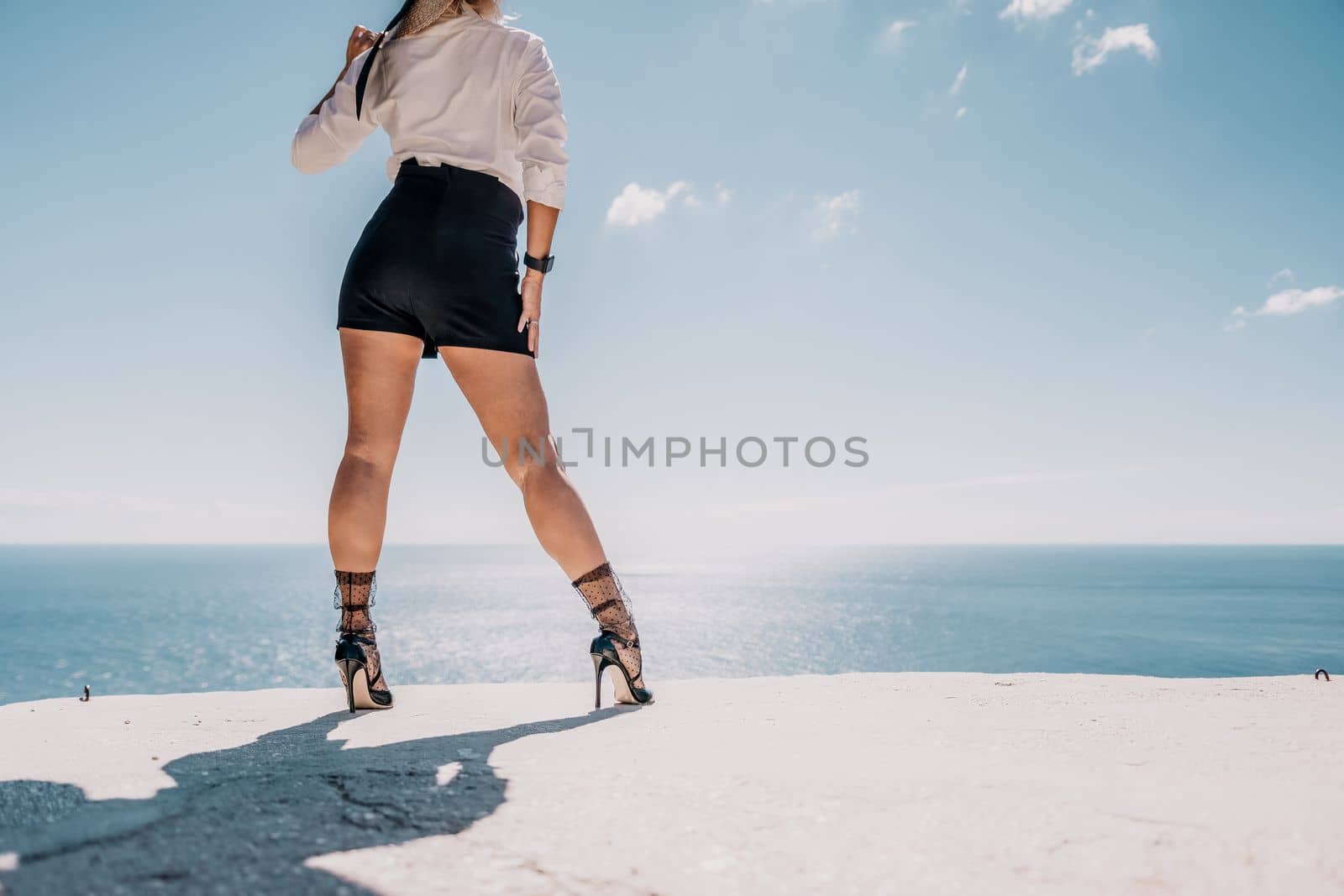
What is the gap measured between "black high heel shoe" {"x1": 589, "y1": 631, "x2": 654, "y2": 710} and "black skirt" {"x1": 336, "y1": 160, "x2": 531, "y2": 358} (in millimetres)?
1093

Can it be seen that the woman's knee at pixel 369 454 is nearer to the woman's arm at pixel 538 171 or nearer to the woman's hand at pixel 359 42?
the woman's arm at pixel 538 171

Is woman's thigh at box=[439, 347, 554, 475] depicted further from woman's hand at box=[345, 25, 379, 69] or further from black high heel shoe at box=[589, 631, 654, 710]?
woman's hand at box=[345, 25, 379, 69]

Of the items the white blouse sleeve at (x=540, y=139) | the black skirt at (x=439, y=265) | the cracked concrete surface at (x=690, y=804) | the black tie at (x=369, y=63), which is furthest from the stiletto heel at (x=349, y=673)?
the black tie at (x=369, y=63)

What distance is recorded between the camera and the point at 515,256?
2.62 m

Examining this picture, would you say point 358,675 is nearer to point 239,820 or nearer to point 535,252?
point 239,820

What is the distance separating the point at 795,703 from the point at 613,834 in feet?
5.24

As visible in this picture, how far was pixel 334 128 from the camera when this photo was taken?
2713mm

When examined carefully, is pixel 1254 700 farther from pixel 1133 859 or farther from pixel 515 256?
pixel 515 256

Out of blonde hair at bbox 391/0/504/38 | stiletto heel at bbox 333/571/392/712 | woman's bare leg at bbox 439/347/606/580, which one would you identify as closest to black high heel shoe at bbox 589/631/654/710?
woman's bare leg at bbox 439/347/606/580

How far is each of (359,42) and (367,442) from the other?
1609 mm

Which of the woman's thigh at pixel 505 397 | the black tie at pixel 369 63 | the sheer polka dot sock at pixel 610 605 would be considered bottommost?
the sheer polka dot sock at pixel 610 605

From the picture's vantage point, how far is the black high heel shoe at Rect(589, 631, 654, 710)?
2.62 metres

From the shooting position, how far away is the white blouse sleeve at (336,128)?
106 inches

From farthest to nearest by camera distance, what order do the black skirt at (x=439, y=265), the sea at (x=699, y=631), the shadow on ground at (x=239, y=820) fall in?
the sea at (x=699, y=631) < the black skirt at (x=439, y=265) < the shadow on ground at (x=239, y=820)
